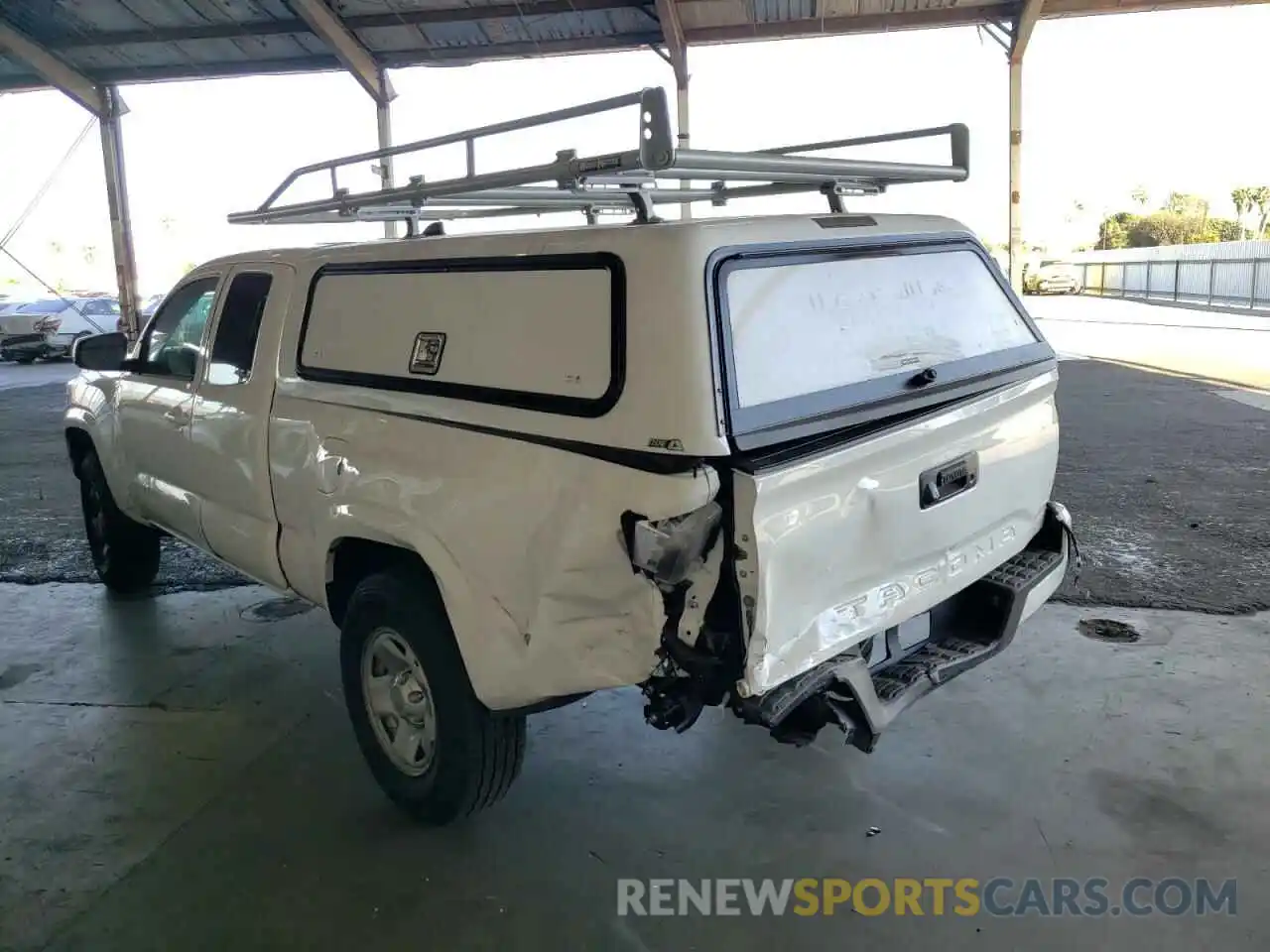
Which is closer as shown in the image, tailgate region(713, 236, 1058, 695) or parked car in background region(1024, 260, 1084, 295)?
tailgate region(713, 236, 1058, 695)

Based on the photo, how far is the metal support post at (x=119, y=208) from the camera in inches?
738

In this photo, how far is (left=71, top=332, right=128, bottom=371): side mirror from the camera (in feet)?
16.1

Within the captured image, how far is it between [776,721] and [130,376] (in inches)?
154

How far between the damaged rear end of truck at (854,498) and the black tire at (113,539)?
4100 millimetres

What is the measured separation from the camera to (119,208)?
19328mm

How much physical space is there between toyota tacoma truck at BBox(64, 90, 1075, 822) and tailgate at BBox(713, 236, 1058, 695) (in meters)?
0.01

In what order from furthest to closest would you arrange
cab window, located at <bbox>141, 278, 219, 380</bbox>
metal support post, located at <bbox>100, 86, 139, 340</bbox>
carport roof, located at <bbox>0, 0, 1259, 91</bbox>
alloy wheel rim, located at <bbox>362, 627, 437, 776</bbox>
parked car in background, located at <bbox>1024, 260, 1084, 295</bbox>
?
parked car in background, located at <bbox>1024, 260, 1084, 295</bbox>, metal support post, located at <bbox>100, 86, 139, 340</bbox>, carport roof, located at <bbox>0, 0, 1259, 91</bbox>, cab window, located at <bbox>141, 278, 219, 380</bbox>, alloy wheel rim, located at <bbox>362, 627, 437, 776</bbox>

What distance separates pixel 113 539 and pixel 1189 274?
1144 inches

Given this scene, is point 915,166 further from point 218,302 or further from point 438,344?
point 218,302

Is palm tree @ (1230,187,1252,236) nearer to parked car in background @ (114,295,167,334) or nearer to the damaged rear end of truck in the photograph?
parked car in background @ (114,295,167,334)

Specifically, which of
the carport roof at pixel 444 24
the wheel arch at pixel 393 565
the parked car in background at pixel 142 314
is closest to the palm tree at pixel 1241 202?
the carport roof at pixel 444 24

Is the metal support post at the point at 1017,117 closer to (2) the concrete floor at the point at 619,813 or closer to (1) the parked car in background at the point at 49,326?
(2) the concrete floor at the point at 619,813

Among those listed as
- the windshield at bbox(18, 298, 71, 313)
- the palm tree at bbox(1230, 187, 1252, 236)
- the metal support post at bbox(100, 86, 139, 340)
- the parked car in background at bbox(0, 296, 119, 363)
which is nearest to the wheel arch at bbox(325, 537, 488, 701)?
the metal support post at bbox(100, 86, 139, 340)

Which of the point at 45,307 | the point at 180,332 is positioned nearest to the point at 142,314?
the point at 45,307
